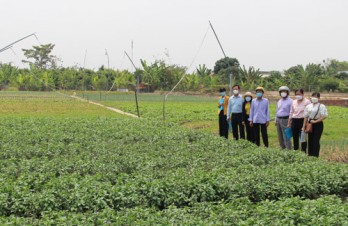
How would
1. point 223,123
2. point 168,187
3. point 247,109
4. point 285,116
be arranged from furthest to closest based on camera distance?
point 223,123 < point 247,109 < point 285,116 < point 168,187

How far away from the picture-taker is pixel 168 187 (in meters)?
7.43

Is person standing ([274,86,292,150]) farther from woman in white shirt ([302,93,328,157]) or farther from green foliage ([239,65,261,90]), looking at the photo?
green foliage ([239,65,261,90])

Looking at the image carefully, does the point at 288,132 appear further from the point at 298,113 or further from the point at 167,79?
the point at 167,79

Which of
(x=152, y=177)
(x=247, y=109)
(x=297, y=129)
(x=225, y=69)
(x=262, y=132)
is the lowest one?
(x=152, y=177)

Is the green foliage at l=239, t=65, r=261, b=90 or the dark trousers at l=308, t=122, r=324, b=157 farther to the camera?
the green foliage at l=239, t=65, r=261, b=90

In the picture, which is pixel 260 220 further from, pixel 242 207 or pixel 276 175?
pixel 276 175

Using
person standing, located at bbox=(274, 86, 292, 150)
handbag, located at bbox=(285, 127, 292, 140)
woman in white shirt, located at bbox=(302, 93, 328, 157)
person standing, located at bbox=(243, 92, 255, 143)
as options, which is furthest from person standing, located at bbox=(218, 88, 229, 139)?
woman in white shirt, located at bbox=(302, 93, 328, 157)

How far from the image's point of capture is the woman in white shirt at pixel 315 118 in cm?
1198

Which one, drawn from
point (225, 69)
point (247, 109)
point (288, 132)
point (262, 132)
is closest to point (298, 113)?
point (288, 132)

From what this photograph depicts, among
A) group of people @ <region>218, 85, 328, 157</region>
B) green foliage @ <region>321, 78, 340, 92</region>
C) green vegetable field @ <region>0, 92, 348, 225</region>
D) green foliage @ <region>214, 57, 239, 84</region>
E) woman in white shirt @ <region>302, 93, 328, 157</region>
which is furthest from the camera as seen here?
green foliage @ <region>214, 57, 239, 84</region>

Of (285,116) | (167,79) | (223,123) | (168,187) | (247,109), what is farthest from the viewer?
(167,79)

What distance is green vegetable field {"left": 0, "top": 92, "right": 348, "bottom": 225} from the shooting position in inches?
229

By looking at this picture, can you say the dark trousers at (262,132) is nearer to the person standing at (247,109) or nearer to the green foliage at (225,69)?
the person standing at (247,109)

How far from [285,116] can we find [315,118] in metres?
1.26
